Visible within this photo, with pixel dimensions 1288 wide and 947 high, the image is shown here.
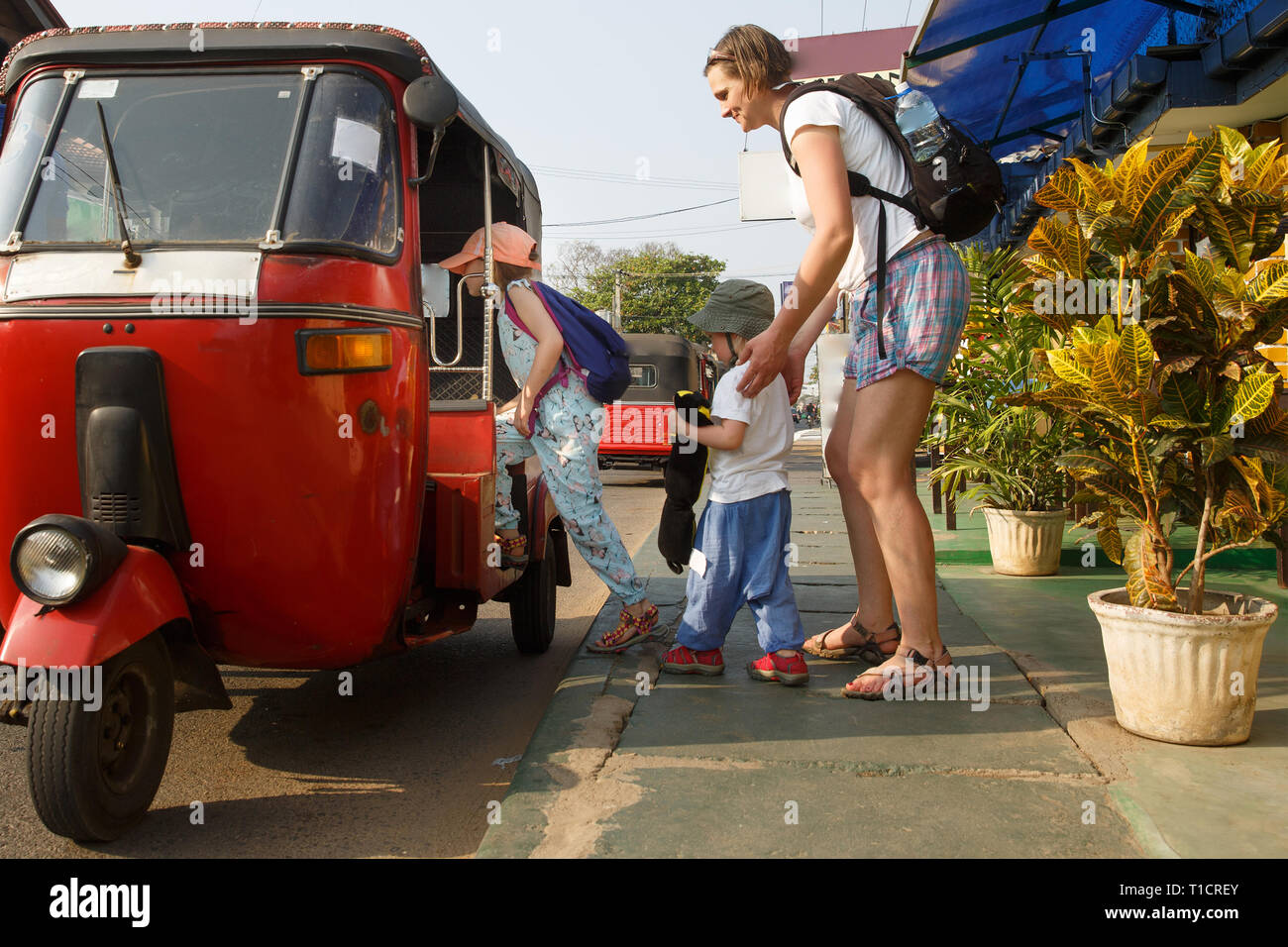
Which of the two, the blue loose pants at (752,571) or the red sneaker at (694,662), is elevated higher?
the blue loose pants at (752,571)

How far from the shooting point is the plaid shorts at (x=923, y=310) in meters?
3.52

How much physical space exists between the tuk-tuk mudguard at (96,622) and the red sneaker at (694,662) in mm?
1929

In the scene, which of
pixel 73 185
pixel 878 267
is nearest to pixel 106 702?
pixel 73 185

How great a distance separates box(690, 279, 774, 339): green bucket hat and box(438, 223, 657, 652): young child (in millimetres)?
714

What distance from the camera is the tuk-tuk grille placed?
278 centimetres

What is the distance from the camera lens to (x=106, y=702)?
2564mm

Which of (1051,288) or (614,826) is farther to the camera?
(1051,288)

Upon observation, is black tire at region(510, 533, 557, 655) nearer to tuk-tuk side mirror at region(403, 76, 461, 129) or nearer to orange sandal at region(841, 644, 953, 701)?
orange sandal at region(841, 644, 953, 701)

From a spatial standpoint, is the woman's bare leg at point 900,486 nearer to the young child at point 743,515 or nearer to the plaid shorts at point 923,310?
the plaid shorts at point 923,310

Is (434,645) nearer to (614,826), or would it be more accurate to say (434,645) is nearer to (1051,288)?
(614,826)

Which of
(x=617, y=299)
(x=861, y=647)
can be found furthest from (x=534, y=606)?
(x=617, y=299)

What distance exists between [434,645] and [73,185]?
8.81ft

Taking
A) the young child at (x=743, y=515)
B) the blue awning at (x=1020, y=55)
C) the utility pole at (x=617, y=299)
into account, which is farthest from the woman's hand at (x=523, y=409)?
the utility pole at (x=617, y=299)

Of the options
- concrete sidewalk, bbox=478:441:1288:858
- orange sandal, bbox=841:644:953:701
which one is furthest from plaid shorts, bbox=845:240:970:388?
concrete sidewalk, bbox=478:441:1288:858
